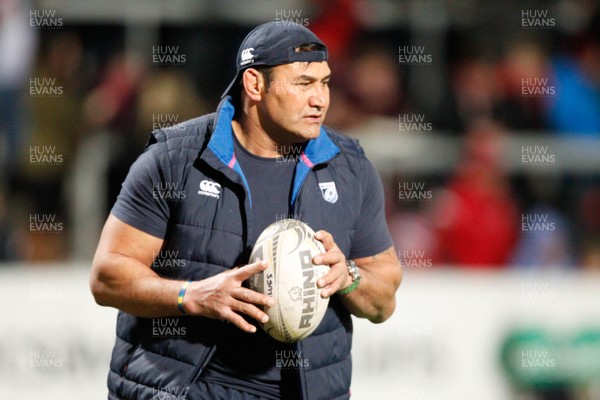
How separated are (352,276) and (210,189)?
721 mm

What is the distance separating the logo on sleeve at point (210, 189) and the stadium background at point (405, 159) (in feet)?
11.3

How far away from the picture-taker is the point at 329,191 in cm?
494

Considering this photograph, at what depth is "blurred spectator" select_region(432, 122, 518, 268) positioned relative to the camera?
9.13m

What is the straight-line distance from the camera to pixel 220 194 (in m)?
4.77

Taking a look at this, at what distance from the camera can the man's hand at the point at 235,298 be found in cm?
445

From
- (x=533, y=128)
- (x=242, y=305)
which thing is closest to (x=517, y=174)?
(x=533, y=128)

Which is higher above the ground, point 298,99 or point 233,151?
point 298,99

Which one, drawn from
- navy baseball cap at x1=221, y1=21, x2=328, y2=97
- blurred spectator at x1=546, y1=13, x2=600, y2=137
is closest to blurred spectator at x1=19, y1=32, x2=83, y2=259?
blurred spectator at x1=546, y1=13, x2=600, y2=137
